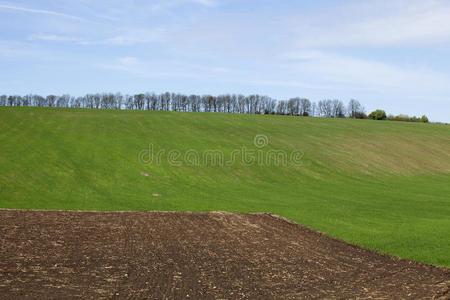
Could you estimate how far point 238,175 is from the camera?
3338 cm

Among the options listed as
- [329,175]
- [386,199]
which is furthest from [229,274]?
[329,175]

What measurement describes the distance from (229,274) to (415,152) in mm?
45960

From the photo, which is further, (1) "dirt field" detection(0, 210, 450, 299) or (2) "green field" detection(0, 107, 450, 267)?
(2) "green field" detection(0, 107, 450, 267)

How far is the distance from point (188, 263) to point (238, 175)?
871 inches

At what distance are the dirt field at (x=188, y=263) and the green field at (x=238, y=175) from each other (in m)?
2.24

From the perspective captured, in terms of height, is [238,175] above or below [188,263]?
below

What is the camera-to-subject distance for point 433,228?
55.5ft

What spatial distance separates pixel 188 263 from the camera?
11.4 m

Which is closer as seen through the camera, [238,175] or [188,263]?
[188,263]

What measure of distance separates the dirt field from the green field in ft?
7.35

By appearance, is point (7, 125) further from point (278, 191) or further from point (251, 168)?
point (278, 191)

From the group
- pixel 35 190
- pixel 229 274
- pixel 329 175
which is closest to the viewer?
pixel 229 274

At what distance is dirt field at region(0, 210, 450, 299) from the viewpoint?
362 inches

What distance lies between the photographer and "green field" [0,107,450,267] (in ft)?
63.7
